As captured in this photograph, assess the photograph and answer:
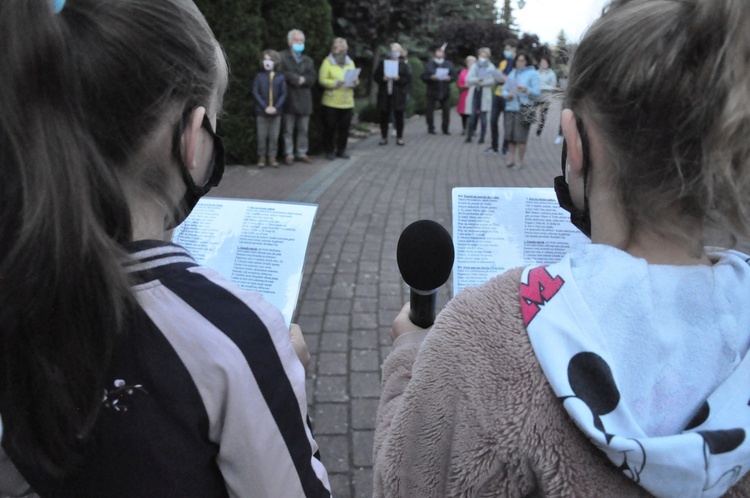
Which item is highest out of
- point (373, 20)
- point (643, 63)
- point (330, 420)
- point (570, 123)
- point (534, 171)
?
point (643, 63)

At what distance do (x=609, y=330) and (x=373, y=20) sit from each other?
14240 mm

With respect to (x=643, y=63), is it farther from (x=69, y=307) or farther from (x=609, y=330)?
(x=69, y=307)

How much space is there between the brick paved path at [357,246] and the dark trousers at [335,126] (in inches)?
15.7

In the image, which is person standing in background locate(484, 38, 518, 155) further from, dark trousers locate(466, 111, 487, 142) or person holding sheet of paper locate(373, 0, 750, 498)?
person holding sheet of paper locate(373, 0, 750, 498)

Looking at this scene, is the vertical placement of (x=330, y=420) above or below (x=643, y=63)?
below

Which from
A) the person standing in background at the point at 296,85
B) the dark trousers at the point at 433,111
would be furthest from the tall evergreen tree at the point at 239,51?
the dark trousers at the point at 433,111

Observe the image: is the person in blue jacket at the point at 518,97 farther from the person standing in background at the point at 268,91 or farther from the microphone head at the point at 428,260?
the microphone head at the point at 428,260

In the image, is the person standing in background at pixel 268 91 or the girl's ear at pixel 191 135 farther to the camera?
the person standing in background at pixel 268 91

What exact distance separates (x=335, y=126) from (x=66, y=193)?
1058cm

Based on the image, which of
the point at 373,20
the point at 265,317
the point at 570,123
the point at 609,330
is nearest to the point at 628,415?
the point at 609,330

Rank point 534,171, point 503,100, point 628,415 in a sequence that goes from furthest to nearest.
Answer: point 503,100, point 534,171, point 628,415

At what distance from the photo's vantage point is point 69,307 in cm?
96

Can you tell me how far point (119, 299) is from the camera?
3.18 ft

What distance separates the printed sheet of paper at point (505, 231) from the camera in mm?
1655
